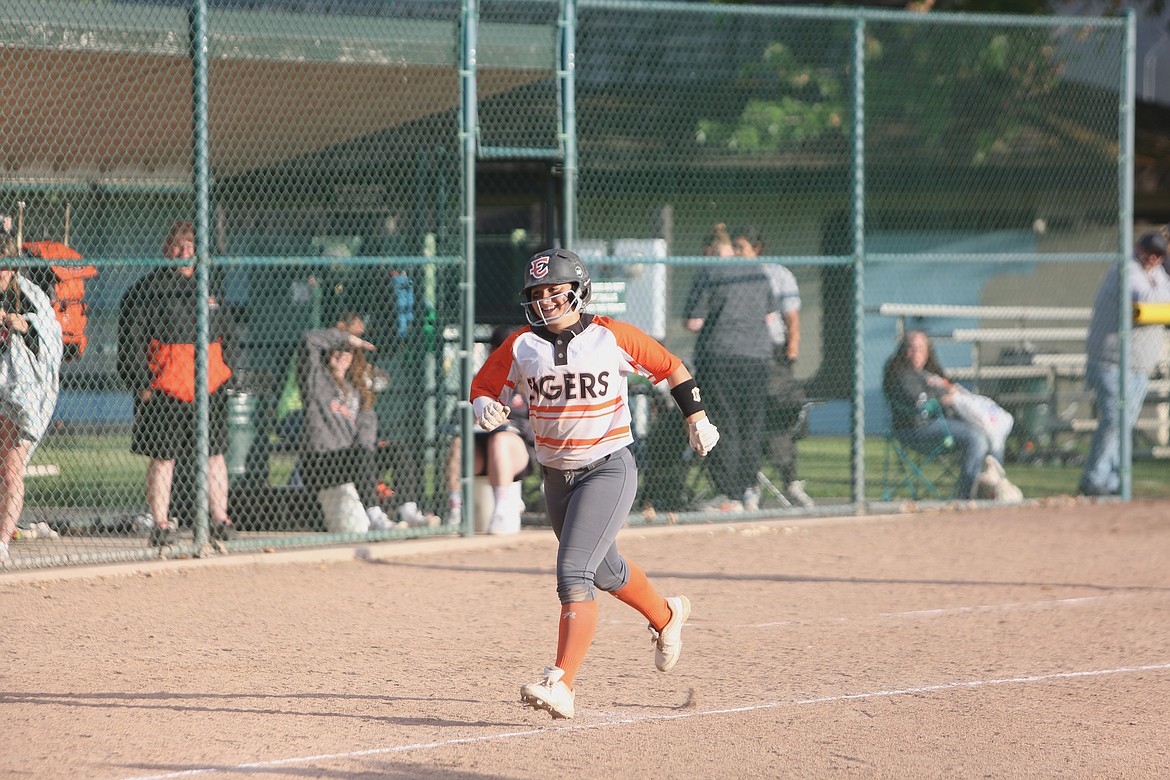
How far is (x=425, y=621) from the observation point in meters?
7.54

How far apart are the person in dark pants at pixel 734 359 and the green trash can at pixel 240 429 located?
10.4ft

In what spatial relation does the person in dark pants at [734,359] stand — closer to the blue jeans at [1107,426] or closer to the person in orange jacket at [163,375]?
the blue jeans at [1107,426]

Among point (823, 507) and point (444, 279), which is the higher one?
point (444, 279)

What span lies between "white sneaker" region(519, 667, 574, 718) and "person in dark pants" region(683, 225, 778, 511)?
18.6ft

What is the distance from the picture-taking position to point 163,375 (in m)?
9.17

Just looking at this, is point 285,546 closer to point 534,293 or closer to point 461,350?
point 461,350

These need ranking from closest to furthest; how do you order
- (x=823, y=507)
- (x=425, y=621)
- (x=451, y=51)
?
1. (x=425, y=621)
2. (x=451, y=51)
3. (x=823, y=507)

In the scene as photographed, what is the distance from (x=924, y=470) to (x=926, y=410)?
4.19 ft

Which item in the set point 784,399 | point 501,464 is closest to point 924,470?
point 784,399

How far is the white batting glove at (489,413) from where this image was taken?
224 inches

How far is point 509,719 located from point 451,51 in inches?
218

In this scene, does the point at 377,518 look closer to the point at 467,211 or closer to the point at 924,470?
the point at 467,211

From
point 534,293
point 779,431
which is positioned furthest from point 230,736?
point 779,431

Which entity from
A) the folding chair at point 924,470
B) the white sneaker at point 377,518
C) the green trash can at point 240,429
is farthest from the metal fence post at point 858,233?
the green trash can at point 240,429
